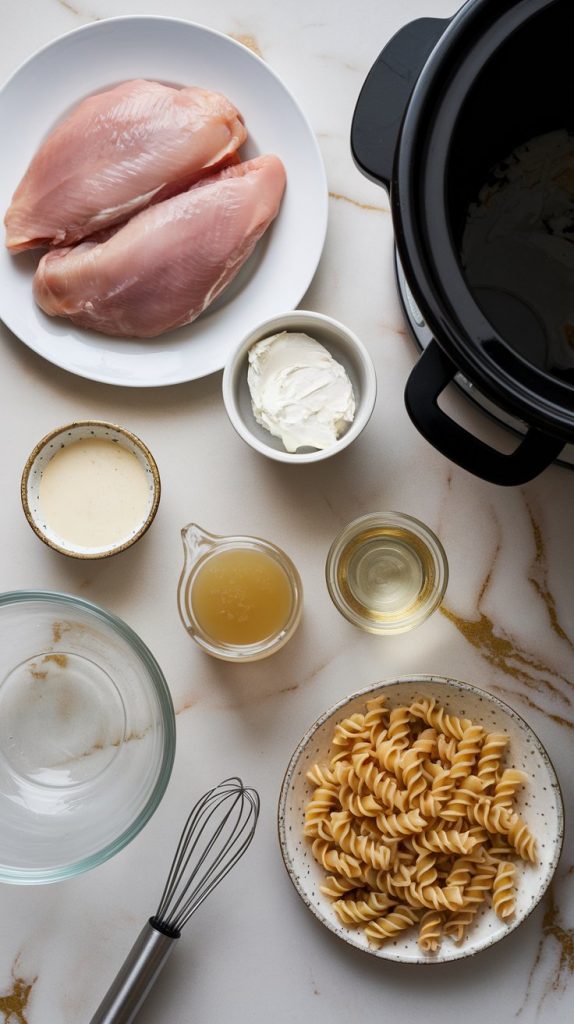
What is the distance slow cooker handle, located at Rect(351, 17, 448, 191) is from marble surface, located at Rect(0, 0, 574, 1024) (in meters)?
0.36

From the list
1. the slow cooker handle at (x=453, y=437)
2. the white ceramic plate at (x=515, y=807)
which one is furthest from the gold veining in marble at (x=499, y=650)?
the slow cooker handle at (x=453, y=437)

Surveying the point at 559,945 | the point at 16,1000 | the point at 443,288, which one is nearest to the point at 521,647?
the point at 559,945

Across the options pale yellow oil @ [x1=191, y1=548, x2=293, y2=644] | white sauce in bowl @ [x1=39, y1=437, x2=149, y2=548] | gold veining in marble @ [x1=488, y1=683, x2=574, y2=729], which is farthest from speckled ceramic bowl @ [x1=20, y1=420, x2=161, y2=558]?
gold veining in marble @ [x1=488, y1=683, x2=574, y2=729]

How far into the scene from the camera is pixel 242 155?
4.85 ft

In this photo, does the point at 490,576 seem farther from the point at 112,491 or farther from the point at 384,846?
the point at 112,491

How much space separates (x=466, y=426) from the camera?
1478mm

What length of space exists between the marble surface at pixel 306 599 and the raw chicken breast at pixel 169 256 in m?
0.12

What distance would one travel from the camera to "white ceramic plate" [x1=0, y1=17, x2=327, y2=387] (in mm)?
1422

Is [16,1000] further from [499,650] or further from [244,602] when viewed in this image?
[499,650]

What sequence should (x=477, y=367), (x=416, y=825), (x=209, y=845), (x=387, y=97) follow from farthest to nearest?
(x=209, y=845) < (x=416, y=825) < (x=387, y=97) < (x=477, y=367)

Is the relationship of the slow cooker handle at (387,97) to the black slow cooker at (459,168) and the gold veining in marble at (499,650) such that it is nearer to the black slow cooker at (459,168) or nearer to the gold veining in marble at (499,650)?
the black slow cooker at (459,168)

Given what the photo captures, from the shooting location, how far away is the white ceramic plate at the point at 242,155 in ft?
4.66

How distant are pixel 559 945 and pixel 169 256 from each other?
4.02 feet

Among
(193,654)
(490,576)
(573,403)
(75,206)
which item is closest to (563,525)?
(490,576)
